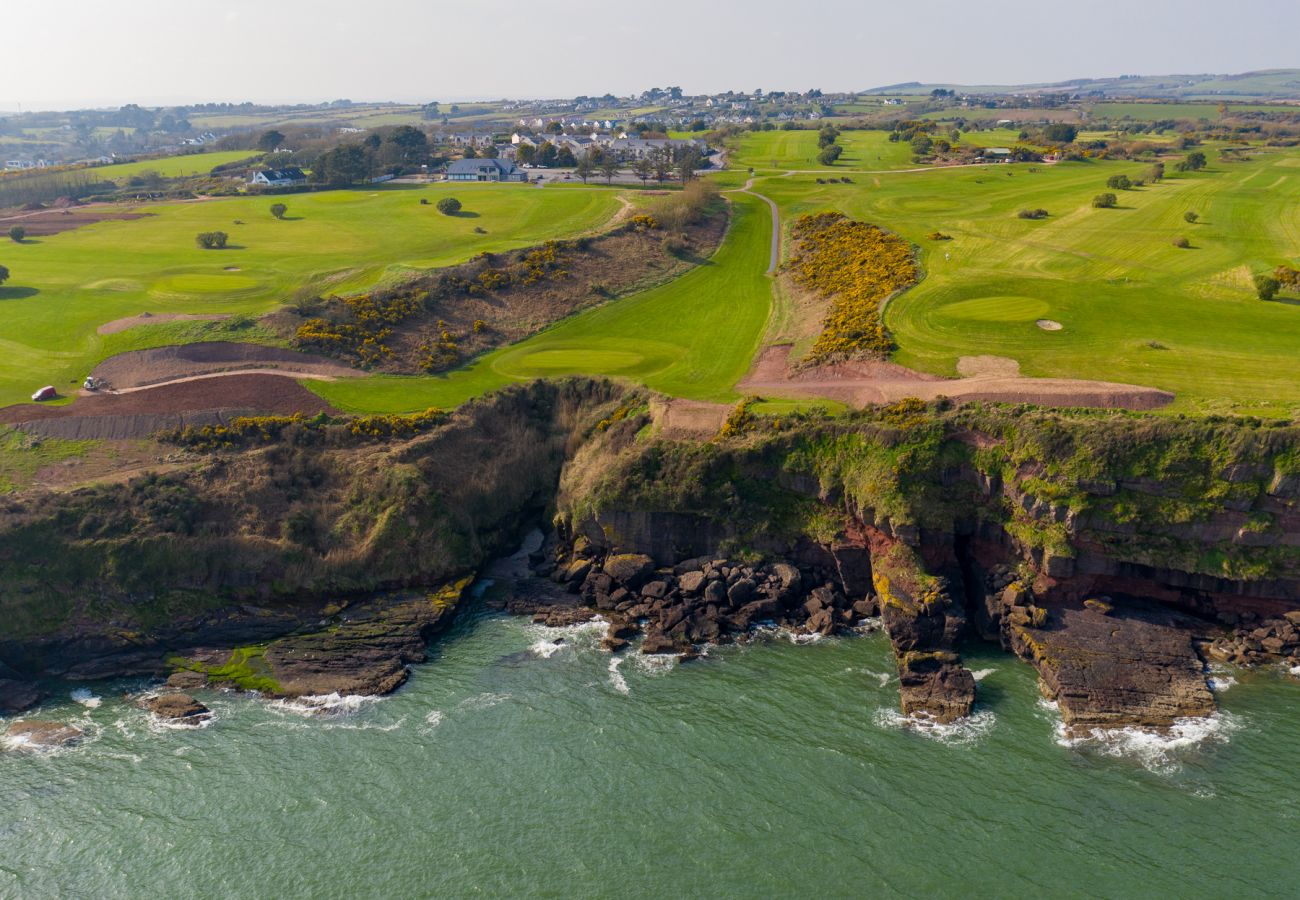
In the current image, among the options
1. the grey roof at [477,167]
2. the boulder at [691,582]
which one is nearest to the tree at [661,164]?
the grey roof at [477,167]

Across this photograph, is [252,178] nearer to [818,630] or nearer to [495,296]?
[495,296]

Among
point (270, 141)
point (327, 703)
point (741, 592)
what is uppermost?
point (270, 141)

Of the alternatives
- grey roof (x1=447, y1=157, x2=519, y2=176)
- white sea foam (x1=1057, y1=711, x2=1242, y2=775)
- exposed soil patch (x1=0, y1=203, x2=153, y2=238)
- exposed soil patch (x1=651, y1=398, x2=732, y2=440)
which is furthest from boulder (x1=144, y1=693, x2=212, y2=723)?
grey roof (x1=447, y1=157, x2=519, y2=176)

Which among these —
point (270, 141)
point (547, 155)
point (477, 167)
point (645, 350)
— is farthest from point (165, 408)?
point (270, 141)

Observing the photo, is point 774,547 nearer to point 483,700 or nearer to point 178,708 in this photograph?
point 483,700

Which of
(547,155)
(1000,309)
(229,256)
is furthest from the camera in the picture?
(547,155)

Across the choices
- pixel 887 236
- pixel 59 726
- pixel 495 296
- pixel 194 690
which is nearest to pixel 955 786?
pixel 194 690
